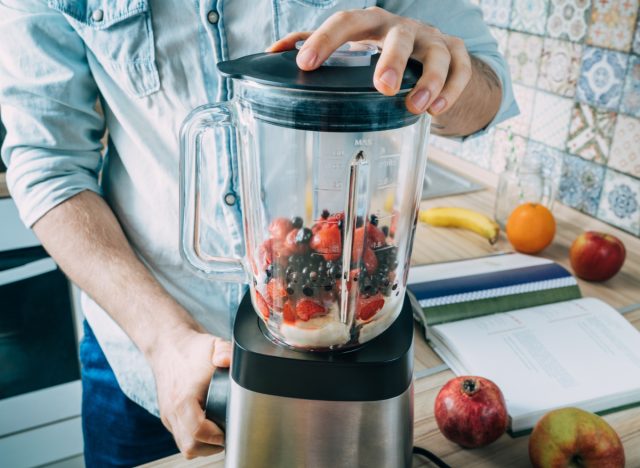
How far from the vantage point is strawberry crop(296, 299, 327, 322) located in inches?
21.0

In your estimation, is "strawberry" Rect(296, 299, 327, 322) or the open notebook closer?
"strawberry" Rect(296, 299, 327, 322)

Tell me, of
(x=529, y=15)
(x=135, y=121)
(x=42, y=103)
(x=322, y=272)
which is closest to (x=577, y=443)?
(x=322, y=272)

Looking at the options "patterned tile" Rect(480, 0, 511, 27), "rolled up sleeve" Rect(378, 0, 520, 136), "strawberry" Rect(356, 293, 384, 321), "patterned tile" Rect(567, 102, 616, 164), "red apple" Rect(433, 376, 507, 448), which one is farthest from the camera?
"patterned tile" Rect(480, 0, 511, 27)

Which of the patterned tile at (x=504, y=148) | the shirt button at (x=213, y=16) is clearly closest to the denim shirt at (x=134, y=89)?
the shirt button at (x=213, y=16)

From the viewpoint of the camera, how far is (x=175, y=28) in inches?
32.9

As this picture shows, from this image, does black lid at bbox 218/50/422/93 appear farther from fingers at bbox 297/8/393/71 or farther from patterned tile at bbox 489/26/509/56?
patterned tile at bbox 489/26/509/56

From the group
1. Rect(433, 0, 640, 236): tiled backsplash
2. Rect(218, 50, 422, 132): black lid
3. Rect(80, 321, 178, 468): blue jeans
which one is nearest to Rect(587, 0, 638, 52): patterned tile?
Rect(433, 0, 640, 236): tiled backsplash

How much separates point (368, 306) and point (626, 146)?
0.97m

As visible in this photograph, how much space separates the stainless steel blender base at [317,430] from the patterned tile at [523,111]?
1131mm

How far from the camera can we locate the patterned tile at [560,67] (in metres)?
1.37

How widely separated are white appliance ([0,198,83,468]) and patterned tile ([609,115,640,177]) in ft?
4.30

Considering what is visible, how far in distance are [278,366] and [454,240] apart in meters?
0.82

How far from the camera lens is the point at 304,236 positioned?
534 mm

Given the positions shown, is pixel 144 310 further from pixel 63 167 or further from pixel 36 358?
pixel 36 358
